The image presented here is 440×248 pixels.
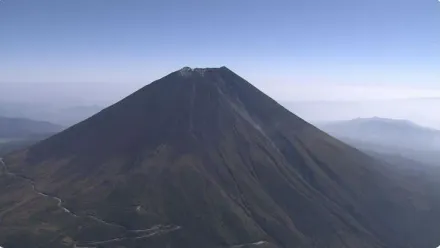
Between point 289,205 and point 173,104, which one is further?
point 173,104

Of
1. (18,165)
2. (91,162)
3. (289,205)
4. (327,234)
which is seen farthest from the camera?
(18,165)

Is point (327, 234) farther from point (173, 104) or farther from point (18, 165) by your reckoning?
point (18, 165)

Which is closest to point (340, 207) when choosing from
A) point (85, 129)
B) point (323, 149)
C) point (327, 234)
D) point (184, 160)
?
point (327, 234)

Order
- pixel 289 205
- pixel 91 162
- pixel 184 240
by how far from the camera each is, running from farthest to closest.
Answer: pixel 91 162
pixel 289 205
pixel 184 240

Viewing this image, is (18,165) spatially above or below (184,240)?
above

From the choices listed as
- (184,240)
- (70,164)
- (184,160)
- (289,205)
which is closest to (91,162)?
(70,164)

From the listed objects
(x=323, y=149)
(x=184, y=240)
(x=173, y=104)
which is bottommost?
(x=184, y=240)
